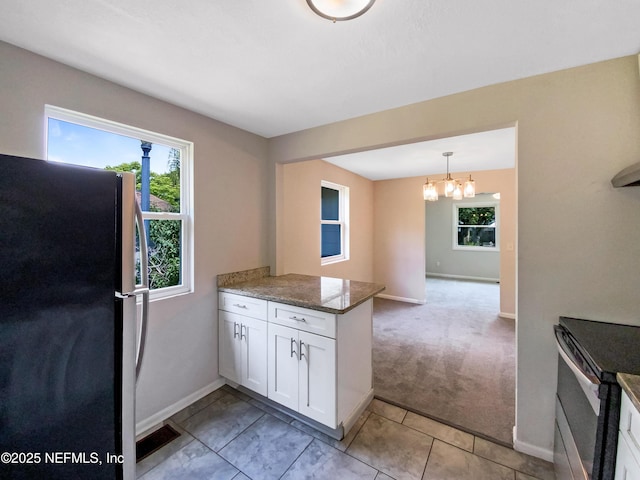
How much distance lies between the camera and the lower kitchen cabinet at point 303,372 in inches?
70.0

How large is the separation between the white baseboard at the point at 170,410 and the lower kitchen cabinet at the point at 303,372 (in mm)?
658

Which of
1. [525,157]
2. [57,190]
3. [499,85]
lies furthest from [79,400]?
[499,85]

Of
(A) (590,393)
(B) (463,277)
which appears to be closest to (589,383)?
(A) (590,393)

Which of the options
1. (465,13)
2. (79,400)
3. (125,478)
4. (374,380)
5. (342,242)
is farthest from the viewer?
(342,242)

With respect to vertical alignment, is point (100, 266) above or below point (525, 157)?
below

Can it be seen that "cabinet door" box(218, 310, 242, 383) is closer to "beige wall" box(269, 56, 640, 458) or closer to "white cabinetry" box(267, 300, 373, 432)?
"white cabinetry" box(267, 300, 373, 432)

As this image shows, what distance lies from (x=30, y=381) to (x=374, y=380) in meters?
2.45

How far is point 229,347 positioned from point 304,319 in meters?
0.94

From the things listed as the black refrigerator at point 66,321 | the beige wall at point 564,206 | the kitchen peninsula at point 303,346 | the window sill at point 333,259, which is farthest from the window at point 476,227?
the black refrigerator at point 66,321

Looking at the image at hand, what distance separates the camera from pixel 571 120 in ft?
5.15

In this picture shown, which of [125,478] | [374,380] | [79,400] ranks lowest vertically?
[374,380]

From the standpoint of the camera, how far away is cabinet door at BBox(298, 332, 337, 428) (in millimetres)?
1767

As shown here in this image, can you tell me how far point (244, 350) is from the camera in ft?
7.36

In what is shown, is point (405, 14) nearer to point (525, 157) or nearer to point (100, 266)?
point (525, 157)
